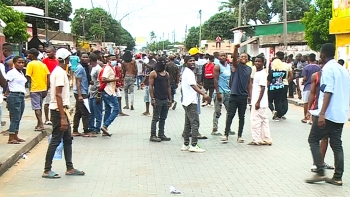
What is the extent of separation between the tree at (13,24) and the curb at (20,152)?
15296 mm

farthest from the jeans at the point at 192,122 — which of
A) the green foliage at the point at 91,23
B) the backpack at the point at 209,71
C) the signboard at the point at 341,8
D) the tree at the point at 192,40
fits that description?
the tree at the point at 192,40

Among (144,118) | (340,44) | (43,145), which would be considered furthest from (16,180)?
(340,44)

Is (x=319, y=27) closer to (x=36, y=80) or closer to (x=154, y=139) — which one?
(x=154, y=139)

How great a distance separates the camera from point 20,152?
9.06 metres

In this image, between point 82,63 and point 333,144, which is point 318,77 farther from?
point 82,63

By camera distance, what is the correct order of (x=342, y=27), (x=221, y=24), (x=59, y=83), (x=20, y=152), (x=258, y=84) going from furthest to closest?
(x=221, y=24)
(x=342, y=27)
(x=258, y=84)
(x=20, y=152)
(x=59, y=83)

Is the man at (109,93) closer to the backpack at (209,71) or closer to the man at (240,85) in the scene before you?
the man at (240,85)

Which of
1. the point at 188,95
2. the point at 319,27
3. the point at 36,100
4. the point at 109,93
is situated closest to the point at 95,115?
the point at 109,93

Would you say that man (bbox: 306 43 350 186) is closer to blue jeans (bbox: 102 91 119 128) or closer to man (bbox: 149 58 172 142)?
man (bbox: 149 58 172 142)

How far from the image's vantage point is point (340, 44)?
21.1 m

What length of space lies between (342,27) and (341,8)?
986 mm

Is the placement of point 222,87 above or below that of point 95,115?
above

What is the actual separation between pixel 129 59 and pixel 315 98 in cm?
881

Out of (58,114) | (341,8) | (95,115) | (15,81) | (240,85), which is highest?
(341,8)
